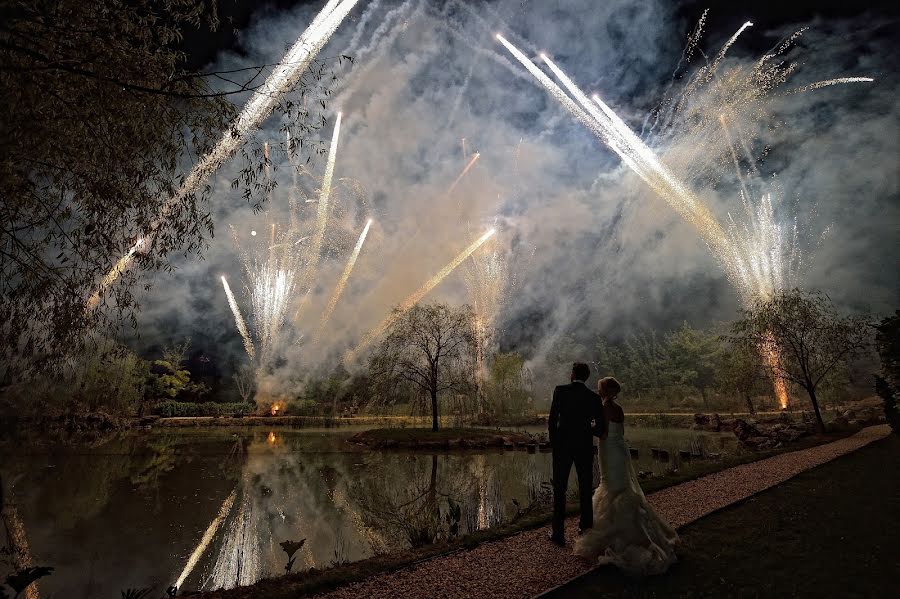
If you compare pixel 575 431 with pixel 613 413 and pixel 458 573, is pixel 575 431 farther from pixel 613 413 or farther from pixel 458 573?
pixel 458 573

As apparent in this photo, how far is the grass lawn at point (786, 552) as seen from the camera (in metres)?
4.97

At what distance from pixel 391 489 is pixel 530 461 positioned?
30.1 feet

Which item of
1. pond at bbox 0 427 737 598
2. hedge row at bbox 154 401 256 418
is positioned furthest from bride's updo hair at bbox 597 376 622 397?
hedge row at bbox 154 401 256 418

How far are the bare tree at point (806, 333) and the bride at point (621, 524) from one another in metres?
26.9

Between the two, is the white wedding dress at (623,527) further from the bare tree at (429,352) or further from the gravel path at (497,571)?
the bare tree at (429,352)

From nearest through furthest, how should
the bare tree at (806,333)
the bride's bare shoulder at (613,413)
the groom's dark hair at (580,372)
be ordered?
the bride's bare shoulder at (613,413), the groom's dark hair at (580,372), the bare tree at (806,333)

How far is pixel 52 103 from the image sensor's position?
20.2 feet

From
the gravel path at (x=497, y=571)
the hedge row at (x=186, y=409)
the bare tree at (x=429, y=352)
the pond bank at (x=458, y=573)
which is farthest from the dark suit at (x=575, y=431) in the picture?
the hedge row at (x=186, y=409)

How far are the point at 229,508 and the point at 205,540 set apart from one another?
284 centimetres

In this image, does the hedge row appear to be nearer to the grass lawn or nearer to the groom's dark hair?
the groom's dark hair

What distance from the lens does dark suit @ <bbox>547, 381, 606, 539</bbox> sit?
22.4 ft

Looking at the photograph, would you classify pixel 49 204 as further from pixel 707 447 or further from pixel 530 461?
pixel 707 447

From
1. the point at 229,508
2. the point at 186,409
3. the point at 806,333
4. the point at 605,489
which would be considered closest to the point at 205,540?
the point at 229,508

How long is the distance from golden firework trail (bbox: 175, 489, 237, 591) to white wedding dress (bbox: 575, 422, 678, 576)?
22.3 feet
